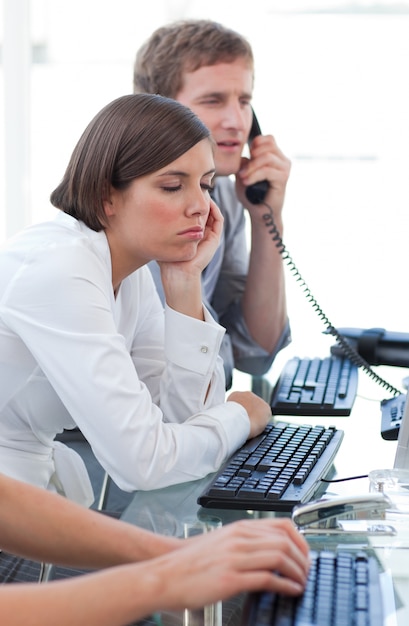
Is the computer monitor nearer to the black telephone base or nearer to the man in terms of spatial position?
the black telephone base

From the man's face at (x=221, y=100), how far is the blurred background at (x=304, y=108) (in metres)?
1.69

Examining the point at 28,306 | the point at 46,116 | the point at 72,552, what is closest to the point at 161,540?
the point at 72,552

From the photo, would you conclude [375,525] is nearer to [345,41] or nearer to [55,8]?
[55,8]

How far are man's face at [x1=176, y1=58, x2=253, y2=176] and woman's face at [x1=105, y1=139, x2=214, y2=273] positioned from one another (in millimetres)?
622

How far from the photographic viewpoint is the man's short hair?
2.15m

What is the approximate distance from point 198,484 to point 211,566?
1.91 feet

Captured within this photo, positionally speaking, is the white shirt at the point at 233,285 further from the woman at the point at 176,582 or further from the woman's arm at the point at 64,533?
the woman at the point at 176,582

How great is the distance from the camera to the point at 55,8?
4.29 meters

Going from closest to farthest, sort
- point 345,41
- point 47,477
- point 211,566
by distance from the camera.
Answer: point 211,566
point 47,477
point 345,41

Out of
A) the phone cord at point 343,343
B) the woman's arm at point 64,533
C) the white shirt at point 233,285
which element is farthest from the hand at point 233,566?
the white shirt at point 233,285

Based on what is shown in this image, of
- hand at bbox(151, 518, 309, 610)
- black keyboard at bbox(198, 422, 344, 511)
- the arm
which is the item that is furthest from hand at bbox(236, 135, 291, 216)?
hand at bbox(151, 518, 309, 610)

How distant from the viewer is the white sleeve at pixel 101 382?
133cm

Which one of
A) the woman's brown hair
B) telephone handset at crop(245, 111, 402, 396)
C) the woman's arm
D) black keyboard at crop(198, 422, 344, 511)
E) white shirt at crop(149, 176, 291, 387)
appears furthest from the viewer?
white shirt at crop(149, 176, 291, 387)

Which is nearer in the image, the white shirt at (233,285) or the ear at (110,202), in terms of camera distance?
the ear at (110,202)
